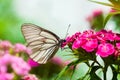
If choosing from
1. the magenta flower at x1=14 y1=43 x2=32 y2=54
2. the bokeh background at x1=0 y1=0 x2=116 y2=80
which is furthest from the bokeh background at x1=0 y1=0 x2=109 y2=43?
the magenta flower at x1=14 y1=43 x2=32 y2=54

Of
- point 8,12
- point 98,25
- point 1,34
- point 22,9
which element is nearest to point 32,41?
point 98,25

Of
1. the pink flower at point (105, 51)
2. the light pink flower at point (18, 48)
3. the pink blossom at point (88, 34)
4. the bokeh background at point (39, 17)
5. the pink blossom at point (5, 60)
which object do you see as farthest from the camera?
the bokeh background at point (39, 17)

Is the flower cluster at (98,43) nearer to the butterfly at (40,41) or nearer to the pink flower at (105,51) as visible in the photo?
the pink flower at (105,51)

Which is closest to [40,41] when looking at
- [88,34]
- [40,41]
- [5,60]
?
[40,41]

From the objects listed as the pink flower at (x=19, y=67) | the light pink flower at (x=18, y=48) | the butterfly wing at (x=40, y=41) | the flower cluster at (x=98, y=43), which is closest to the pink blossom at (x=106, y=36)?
the flower cluster at (x=98, y=43)

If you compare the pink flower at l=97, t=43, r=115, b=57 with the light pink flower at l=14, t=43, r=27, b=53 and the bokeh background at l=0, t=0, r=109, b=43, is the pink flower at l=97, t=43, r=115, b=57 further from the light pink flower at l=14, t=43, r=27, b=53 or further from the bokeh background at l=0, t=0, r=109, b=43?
the bokeh background at l=0, t=0, r=109, b=43

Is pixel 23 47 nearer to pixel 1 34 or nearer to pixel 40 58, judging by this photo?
pixel 40 58

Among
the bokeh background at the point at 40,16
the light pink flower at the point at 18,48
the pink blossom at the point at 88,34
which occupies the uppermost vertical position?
the pink blossom at the point at 88,34

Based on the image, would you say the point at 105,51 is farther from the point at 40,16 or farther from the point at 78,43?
the point at 40,16
